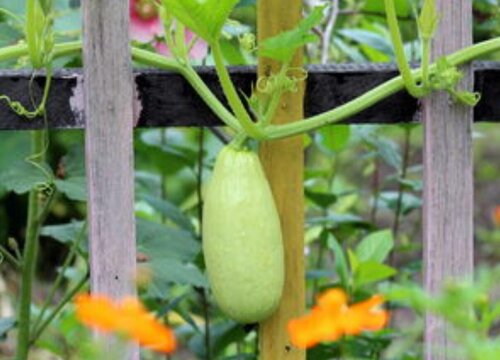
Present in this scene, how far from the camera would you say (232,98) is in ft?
5.27

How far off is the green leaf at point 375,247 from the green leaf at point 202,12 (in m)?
0.63

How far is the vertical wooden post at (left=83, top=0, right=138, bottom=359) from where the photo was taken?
1645 mm

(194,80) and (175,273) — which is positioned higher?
(194,80)

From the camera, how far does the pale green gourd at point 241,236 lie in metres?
1.63

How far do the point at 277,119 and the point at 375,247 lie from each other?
0.37m

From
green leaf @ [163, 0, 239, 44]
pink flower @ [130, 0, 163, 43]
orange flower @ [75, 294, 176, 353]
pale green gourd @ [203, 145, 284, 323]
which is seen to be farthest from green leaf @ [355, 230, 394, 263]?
Answer: orange flower @ [75, 294, 176, 353]

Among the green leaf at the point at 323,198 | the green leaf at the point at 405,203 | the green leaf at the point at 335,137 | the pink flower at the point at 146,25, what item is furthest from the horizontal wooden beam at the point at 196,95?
the green leaf at the point at 405,203

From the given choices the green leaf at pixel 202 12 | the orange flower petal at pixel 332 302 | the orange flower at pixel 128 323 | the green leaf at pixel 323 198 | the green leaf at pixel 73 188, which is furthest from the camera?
the green leaf at pixel 323 198

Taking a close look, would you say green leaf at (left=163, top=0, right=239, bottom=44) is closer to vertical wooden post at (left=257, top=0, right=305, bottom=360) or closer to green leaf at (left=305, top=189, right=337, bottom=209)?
vertical wooden post at (left=257, top=0, right=305, bottom=360)

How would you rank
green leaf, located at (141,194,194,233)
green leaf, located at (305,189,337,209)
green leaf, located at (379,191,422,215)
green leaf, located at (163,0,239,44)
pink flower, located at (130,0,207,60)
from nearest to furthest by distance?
green leaf, located at (163,0,239,44) < pink flower, located at (130,0,207,60) < green leaf, located at (141,194,194,233) < green leaf, located at (305,189,337,209) < green leaf, located at (379,191,422,215)

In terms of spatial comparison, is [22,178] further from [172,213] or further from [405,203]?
[405,203]

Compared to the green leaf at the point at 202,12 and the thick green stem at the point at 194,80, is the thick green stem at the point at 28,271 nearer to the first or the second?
the thick green stem at the point at 194,80

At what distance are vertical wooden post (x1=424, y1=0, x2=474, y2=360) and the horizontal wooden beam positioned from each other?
0.05m

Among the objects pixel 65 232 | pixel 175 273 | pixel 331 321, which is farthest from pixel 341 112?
pixel 331 321
